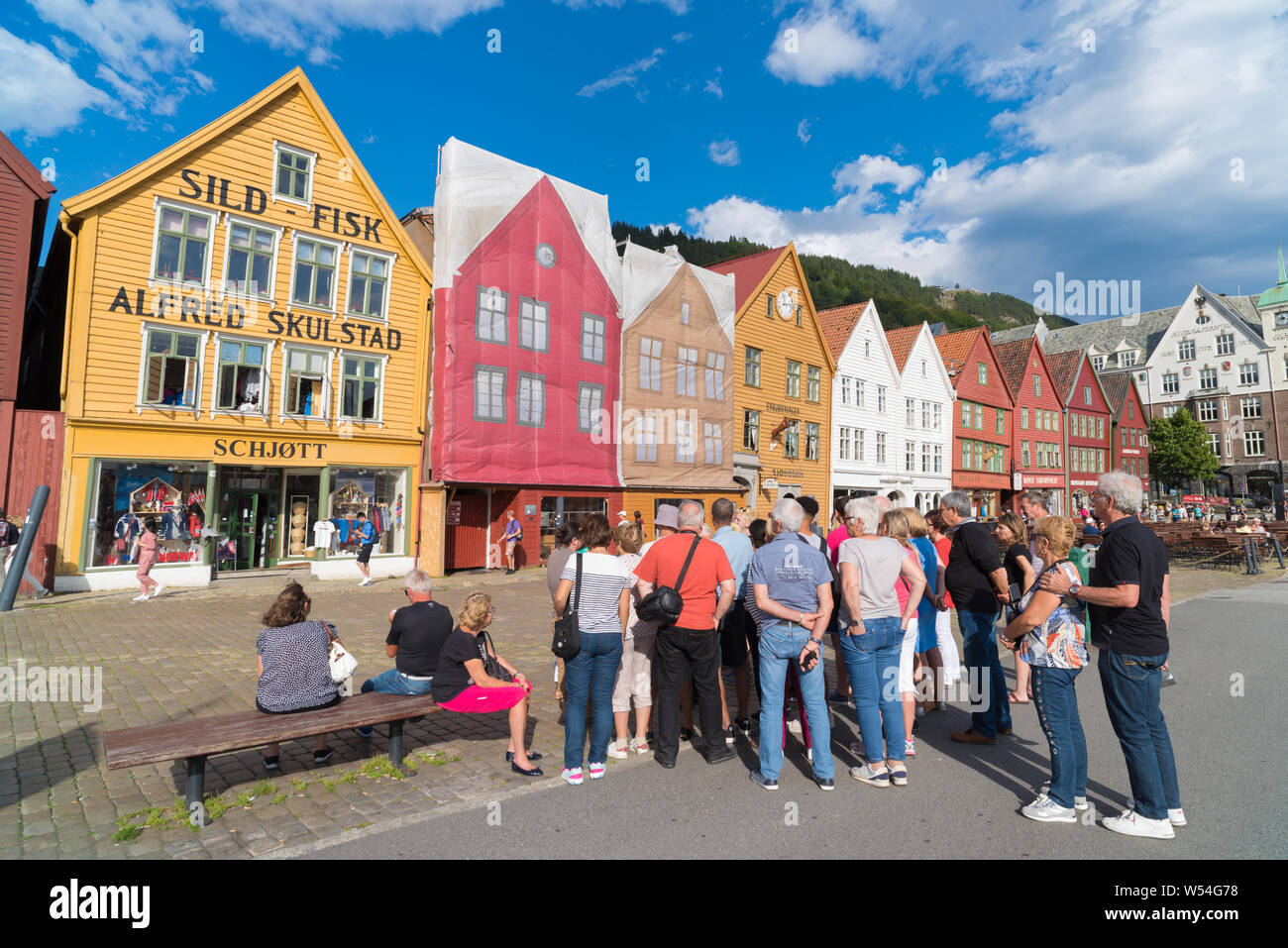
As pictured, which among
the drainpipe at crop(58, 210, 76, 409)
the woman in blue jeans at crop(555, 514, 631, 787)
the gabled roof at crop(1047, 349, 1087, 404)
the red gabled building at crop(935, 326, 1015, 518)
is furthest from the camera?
the gabled roof at crop(1047, 349, 1087, 404)

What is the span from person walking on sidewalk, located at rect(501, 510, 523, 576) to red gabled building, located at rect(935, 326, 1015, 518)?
30700mm

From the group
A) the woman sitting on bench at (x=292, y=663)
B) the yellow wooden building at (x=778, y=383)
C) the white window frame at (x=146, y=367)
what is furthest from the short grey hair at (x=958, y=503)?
the yellow wooden building at (x=778, y=383)

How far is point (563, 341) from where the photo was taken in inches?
915

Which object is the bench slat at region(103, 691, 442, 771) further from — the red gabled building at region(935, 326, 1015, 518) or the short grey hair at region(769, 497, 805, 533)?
the red gabled building at region(935, 326, 1015, 518)

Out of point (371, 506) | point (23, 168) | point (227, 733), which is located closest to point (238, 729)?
point (227, 733)

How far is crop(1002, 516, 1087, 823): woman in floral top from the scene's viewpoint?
4.36 m

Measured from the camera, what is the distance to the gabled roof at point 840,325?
35656 mm

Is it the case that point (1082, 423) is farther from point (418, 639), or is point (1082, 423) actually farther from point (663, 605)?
point (418, 639)

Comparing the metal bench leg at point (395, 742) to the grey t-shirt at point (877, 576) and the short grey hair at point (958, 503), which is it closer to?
the grey t-shirt at point (877, 576)

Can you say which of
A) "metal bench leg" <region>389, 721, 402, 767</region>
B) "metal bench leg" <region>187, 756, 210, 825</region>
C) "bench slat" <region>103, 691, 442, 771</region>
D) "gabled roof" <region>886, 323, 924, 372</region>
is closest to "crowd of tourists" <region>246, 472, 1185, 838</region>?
"bench slat" <region>103, 691, 442, 771</region>

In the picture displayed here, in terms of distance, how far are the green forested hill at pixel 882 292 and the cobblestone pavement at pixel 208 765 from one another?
231 feet

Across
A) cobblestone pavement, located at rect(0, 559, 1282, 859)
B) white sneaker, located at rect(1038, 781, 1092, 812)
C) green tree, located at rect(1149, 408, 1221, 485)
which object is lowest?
cobblestone pavement, located at rect(0, 559, 1282, 859)
